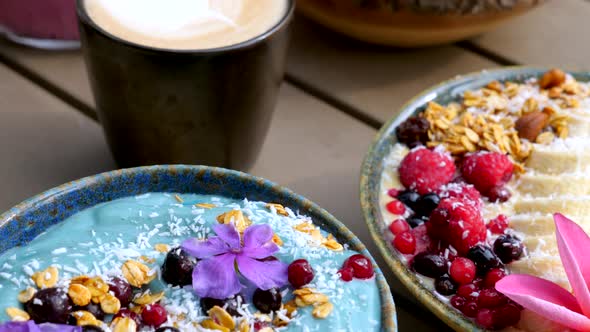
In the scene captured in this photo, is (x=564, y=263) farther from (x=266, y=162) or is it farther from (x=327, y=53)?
(x=327, y=53)

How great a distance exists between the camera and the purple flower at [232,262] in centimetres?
69

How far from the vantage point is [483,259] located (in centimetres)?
93

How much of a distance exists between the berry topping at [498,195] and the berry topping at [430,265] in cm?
16

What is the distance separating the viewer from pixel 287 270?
2.34 feet

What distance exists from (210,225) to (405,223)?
0.94ft

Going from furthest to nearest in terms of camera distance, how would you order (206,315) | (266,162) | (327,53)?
(327,53) → (266,162) → (206,315)

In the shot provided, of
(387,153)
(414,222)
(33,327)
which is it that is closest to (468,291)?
(414,222)

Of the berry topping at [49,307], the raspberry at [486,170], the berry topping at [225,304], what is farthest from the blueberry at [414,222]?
the berry topping at [49,307]

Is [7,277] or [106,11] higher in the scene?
[106,11]

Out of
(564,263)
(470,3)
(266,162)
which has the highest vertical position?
(470,3)

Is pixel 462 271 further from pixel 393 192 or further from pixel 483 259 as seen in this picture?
pixel 393 192

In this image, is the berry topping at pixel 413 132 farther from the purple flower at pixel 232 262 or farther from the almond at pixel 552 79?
the purple flower at pixel 232 262

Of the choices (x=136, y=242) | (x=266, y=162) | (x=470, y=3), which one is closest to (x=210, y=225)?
(x=136, y=242)

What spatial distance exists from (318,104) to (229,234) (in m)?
0.59
